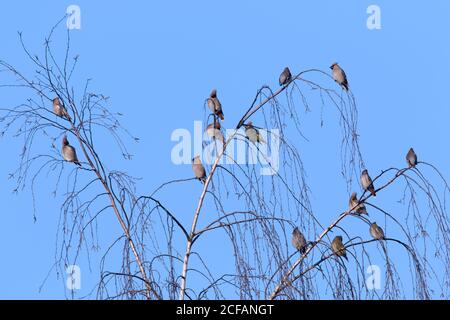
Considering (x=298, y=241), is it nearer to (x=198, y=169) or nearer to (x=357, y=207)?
(x=357, y=207)

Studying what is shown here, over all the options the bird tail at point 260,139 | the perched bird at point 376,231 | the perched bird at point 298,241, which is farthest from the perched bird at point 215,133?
the perched bird at point 376,231

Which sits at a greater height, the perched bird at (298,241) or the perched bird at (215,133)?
the perched bird at (215,133)

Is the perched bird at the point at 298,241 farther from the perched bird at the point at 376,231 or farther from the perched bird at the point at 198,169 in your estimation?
the perched bird at the point at 198,169

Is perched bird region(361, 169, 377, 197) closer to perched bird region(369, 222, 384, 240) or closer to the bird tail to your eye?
perched bird region(369, 222, 384, 240)

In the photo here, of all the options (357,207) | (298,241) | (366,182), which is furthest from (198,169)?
(366,182)

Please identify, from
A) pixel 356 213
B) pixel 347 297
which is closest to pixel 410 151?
pixel 356 213

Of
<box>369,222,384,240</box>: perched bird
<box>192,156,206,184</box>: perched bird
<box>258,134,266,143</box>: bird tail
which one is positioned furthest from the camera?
<box>192,156,206,184</box>: perched bird

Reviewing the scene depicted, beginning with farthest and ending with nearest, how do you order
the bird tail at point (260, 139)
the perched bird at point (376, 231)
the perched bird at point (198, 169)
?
the perched bird at point (198, 169)
the perched bird at point (376, 231)
the bird tail at point (260, 139)

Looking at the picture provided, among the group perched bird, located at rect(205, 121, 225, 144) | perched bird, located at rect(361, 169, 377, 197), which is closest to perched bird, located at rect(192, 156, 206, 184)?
perched bird, located at rect(205, 121, 225, 144)

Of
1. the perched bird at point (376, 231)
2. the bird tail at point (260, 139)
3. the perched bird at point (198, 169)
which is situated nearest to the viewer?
the bird tail at point (260, 139)

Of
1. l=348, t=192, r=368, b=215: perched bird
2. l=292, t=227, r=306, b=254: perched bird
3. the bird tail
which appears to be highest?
the bird tail

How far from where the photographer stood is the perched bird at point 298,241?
4316 mm

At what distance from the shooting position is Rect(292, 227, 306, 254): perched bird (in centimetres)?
432
